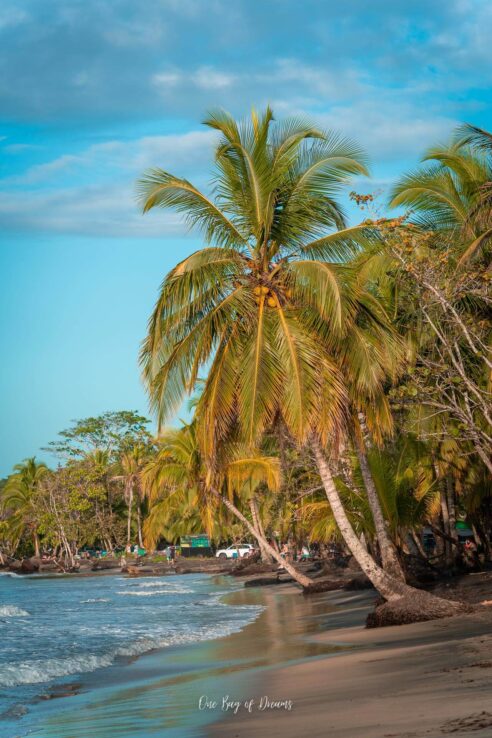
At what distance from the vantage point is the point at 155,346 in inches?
588

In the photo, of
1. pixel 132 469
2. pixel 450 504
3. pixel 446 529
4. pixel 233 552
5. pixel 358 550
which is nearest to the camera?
pixel 358 550

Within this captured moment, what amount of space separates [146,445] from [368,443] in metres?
46.6

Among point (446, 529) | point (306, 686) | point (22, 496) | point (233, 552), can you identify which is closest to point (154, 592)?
point (446, 529)

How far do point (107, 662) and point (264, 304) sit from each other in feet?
21.7

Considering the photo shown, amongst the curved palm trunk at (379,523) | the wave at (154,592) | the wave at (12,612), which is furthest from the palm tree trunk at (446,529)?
the wave at (154,592)

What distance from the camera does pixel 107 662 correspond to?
548 inches

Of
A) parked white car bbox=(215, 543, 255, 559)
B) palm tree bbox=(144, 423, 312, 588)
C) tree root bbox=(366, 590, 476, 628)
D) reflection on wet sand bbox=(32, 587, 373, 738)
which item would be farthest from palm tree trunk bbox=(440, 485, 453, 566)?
parked white car bbox=(215, 543, 255, 559)

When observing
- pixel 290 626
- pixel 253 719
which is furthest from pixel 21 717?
pixel 290 626

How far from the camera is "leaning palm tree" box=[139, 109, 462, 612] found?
13648 mm

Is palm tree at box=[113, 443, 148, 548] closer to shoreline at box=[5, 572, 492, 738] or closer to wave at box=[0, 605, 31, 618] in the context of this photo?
wave at box=[0, 605, 31, 618]

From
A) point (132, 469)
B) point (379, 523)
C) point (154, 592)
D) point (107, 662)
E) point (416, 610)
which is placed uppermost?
point (132, 469)

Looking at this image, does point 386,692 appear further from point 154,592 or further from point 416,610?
point 154,592

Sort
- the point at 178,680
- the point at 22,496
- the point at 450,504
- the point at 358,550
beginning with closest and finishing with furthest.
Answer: the point at 178,680, the point at 358,550, the point at 450,504, the point at 22,496

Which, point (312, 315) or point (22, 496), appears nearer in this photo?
point (312, 315)
